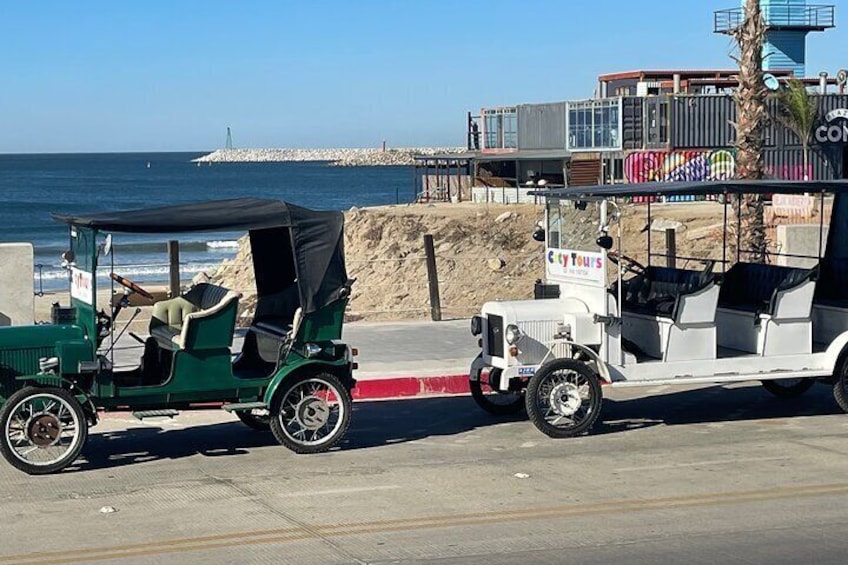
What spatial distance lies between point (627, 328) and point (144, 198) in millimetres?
108956

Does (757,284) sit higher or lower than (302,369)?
higher

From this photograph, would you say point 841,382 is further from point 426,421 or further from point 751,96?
point 751,96

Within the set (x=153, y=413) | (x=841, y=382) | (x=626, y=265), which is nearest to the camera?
(x=153, y=413)

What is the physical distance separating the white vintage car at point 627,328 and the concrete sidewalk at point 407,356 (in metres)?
1.49

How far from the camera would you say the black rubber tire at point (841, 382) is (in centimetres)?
1242

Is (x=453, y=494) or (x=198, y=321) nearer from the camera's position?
(x=453, y=494)

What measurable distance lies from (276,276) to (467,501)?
155 inches

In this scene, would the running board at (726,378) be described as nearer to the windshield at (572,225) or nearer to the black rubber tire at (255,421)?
the windshield at (572,225)

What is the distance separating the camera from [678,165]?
57344mm

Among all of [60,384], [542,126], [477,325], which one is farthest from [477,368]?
[542,126]

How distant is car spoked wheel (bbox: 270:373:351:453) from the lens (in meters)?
11.1

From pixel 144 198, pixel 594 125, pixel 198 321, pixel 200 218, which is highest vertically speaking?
pixel 594 125

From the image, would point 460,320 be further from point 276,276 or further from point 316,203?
point 316,203

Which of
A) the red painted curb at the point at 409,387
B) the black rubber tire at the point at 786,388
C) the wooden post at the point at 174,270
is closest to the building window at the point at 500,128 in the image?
the wooden post at the point at 174,270
